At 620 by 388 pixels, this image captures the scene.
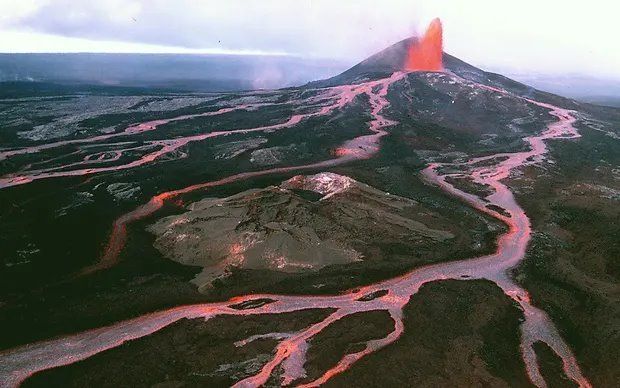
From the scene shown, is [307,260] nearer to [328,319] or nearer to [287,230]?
[287,230]

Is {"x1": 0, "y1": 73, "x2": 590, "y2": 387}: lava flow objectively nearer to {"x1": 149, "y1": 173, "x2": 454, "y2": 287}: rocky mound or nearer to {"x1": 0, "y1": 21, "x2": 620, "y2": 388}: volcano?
{"x1": 0, "y1": 21, "x2": 620, "y2": 388}: volcano

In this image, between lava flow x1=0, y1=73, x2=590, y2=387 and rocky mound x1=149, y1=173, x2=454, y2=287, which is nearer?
lava flow x1=0, y1=73, x2=590, y2=387

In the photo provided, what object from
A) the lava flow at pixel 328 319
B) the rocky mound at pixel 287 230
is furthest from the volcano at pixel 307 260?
the rocky mound at pixel 287 230

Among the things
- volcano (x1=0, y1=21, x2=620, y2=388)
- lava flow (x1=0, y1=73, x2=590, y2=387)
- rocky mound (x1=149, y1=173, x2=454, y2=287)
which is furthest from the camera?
rocky mound (x1=149, y1=173, x2=454, y2=287)

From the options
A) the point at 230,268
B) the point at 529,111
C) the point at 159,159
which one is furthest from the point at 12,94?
the point at 529,111

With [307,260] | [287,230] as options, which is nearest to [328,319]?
[307,260]

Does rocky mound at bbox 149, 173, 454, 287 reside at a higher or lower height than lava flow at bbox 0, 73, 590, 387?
higher

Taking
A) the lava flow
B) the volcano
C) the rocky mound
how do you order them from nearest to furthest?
the lava flow
the volcano
the rocky mound

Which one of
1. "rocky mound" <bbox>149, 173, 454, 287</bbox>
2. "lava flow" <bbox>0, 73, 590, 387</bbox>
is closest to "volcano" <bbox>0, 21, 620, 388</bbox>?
"lava flow" <bbox>0, 73, 590, 387</bbox>
